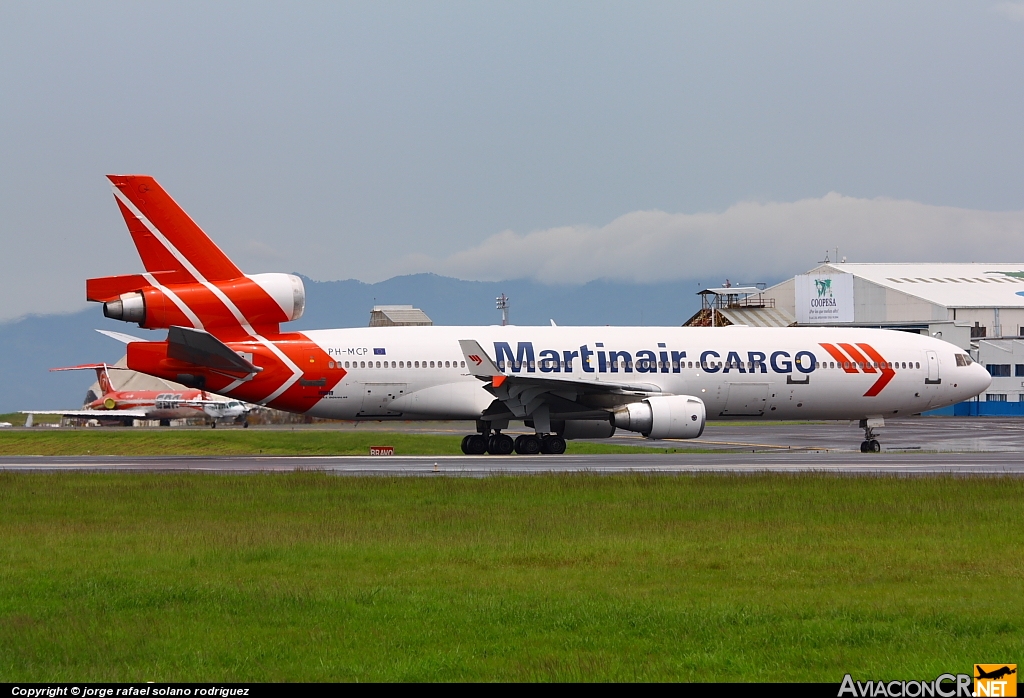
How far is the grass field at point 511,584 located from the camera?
822 cm

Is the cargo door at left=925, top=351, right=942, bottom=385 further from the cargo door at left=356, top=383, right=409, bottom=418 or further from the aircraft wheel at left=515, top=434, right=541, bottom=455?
the cargo door at left=356, top=383, right=409, bottom=418

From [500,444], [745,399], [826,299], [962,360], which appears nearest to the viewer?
[500,444]

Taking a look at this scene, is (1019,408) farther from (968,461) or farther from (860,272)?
(968,461)

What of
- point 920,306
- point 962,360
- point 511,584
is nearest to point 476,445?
point 962,360

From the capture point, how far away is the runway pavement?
85.0 feet

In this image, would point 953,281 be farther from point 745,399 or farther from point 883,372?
point 745,399

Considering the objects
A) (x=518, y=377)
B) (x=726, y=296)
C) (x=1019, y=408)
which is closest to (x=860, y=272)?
(x=726, y=296)

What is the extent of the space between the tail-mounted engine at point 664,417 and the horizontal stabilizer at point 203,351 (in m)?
10.9

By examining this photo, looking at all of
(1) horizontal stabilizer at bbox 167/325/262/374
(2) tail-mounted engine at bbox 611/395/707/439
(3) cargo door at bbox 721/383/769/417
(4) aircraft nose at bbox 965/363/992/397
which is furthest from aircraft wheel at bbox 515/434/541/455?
(4) aircraft nose at bbox 965/363/992/397

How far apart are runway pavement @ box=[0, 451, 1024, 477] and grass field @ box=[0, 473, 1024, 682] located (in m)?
5.38

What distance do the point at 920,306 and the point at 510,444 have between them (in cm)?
6251

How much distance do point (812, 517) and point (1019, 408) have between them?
69.8m

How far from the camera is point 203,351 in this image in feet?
99.6

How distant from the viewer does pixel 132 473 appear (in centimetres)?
2544
